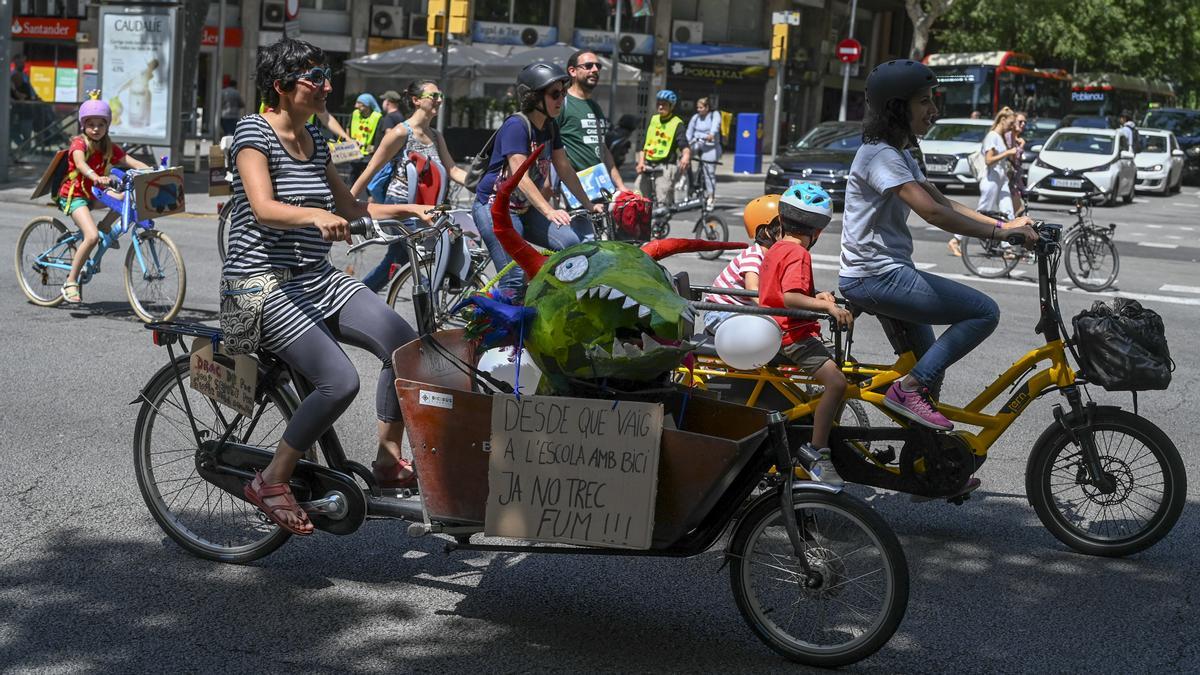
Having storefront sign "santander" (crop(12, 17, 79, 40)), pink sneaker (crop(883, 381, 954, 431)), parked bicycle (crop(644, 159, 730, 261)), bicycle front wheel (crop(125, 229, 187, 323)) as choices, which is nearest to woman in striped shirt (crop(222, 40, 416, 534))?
pink sneaker (crop(883, 381, 954, 431))

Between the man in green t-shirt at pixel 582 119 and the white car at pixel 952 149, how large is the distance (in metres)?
18.5

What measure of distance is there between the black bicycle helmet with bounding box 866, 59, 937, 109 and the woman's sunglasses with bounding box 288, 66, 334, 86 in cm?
203

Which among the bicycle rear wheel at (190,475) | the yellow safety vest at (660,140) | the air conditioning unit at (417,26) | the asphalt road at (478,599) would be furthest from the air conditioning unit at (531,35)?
the bicycle rear wheel at (190,475)

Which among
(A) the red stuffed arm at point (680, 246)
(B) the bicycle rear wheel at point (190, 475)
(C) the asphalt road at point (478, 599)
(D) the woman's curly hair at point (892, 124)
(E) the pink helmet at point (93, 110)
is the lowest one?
(C) the asphalt road at point (478, 599)

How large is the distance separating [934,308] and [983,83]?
33.8 m

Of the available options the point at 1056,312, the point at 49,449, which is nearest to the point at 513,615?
the point at 1056,312

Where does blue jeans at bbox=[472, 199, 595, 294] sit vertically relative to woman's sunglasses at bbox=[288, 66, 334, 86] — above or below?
below

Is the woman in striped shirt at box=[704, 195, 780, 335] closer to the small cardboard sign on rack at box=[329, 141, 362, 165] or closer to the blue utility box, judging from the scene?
the small cardboard sign on rack at box=[329, 141, 362, 165]

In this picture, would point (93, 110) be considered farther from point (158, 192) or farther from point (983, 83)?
point (983, 83)

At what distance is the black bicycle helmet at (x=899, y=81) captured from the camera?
16.8ft

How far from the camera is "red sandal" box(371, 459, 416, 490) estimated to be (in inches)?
176

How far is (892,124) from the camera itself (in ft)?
17.0

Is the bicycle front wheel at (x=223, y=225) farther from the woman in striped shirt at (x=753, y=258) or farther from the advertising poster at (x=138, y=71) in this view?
the advertising poster at (x=138, y=71)

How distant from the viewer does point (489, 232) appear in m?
7.66
